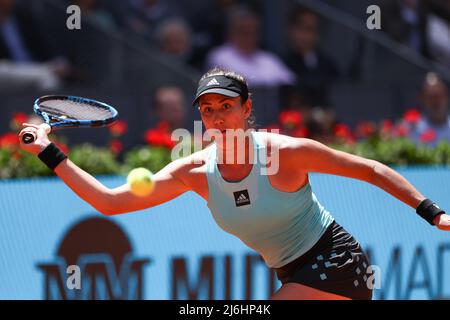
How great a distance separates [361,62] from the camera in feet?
35.3

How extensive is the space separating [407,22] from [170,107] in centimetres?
352

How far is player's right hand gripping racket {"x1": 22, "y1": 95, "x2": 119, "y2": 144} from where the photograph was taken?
467cm

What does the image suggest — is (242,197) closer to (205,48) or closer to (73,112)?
(73,112)

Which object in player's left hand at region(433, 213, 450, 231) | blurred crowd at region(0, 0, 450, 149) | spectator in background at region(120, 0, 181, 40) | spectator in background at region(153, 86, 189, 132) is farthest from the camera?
spectator in background at region(120, 0, 181, 40)

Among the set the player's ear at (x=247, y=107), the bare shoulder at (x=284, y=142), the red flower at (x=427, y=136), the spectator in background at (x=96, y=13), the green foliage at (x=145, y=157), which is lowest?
the bare shoulder at (x=284, y=142)

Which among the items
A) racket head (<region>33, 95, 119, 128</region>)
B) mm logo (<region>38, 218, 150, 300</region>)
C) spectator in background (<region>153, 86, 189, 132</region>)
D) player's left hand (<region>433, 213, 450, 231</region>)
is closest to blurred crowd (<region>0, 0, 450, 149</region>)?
spectator in background (<region>153, 86, 189, 132</region>)

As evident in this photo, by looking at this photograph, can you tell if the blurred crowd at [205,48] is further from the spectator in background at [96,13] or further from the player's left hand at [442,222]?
the player's left hand at [442,222]

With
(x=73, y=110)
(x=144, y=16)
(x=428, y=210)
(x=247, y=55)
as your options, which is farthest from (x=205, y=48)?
(x=428, y=210)

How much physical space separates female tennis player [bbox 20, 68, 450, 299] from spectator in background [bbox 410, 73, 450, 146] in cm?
479

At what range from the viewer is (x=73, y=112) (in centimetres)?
491

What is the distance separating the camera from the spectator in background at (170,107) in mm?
9098

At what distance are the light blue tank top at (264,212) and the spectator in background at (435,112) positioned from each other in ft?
15.8

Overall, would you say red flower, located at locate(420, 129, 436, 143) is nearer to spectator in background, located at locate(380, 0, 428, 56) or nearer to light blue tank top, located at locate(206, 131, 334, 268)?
spectator in background, located at locate(380, 0, 428, 56)

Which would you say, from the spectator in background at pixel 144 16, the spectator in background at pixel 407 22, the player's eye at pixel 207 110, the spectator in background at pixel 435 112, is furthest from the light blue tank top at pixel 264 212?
the spectator in background at pixel 407 22
